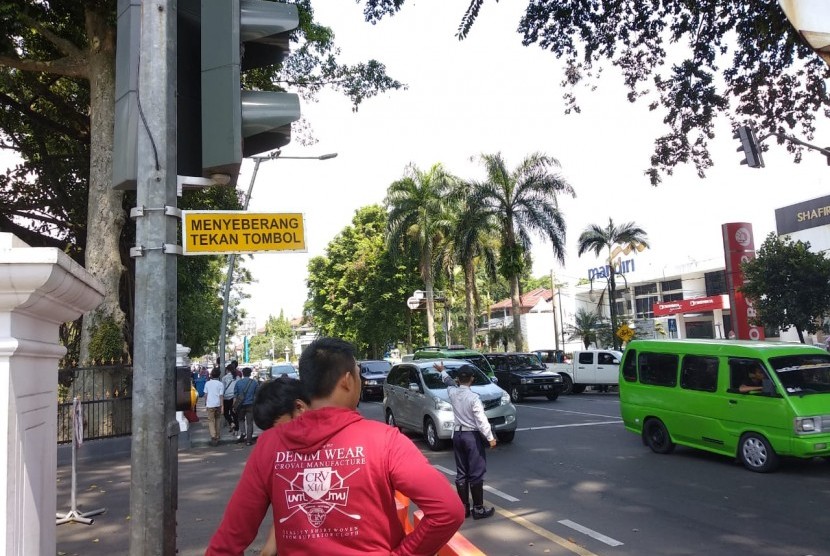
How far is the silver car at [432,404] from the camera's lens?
12055mm

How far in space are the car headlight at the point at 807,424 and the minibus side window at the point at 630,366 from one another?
311 centimetres

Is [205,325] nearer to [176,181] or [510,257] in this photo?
[510,257]

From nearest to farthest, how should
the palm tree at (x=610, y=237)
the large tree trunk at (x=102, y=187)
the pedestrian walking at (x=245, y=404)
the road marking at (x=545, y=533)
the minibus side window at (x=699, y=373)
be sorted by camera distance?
the road marking at (x=545, y=533)
the minibus side window at (x=699, y=373)
the pedestrian walking at (x=245, y=404)
the large tree trunk at (x=102, y=187)
the palm tree at (x=610, y=237)

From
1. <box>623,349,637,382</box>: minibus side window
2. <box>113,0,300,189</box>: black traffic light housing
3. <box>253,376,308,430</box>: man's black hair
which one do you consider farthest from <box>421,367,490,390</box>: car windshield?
<box>113,0,300,189</box>: black traffic light housing

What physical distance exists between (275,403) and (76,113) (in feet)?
58.6

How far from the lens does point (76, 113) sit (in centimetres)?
1825

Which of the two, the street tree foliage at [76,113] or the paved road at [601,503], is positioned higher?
the street tree foliage at [76,113]

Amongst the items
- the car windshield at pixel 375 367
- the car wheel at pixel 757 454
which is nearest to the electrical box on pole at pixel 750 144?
the car wheel at pixel 757 454

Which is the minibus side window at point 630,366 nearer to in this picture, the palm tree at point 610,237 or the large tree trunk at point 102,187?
the large tree trunk at point 102,187

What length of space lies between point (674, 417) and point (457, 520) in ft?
31.3

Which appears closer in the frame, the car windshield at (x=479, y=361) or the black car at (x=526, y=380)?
the car windshield at (x=479, y=361)

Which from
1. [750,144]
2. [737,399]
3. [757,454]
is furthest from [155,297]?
[750,144]

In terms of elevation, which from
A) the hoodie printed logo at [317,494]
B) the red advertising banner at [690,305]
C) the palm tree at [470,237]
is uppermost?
the palm tree at [470,237]

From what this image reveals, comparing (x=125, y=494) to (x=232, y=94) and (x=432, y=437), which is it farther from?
(x=232, y=94)
